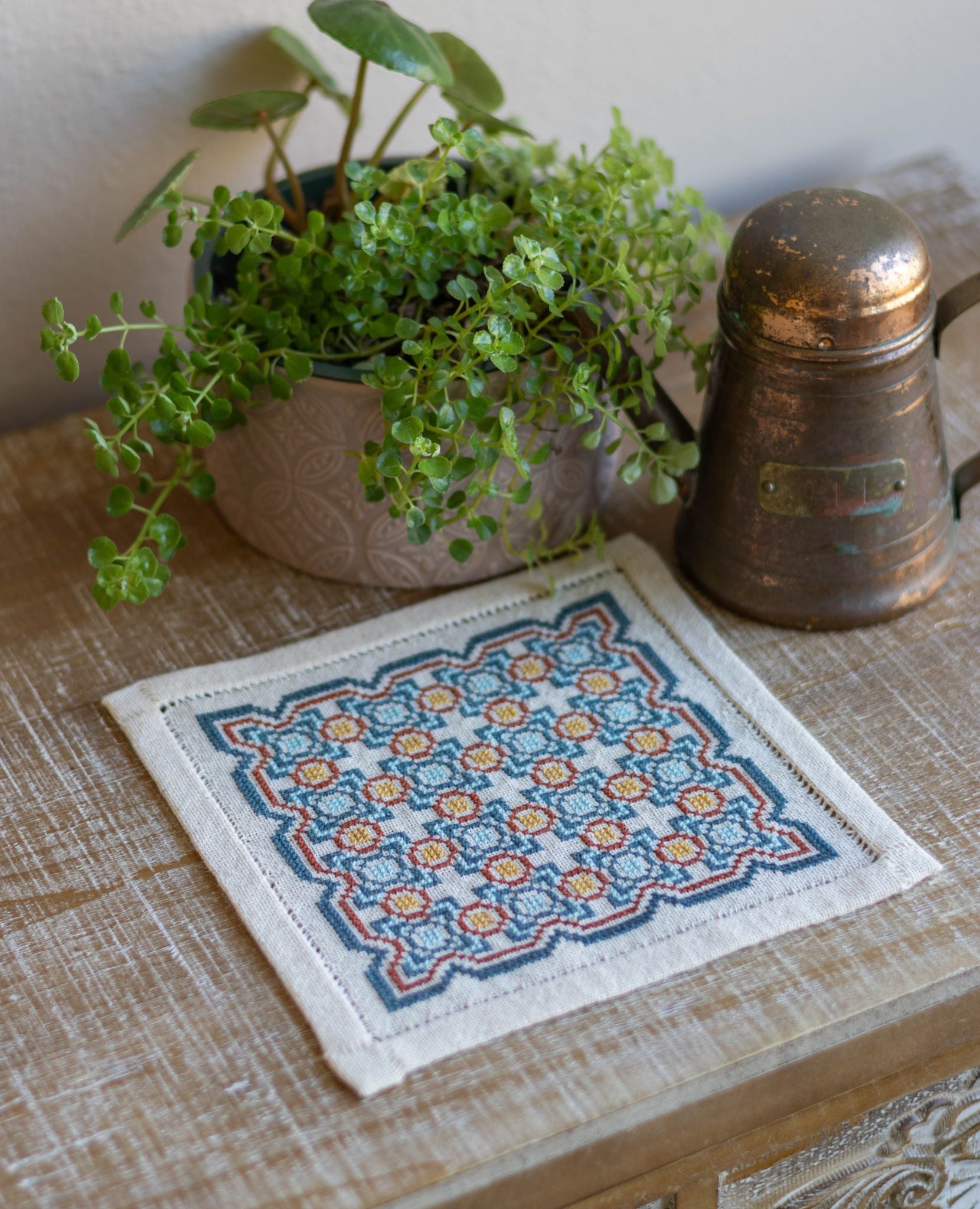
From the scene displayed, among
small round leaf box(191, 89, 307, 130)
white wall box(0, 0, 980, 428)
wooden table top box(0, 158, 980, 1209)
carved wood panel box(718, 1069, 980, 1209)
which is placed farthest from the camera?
white wall box(0, 0, 980, 428)

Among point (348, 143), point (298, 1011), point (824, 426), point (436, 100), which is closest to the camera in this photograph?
point (298, 1011)

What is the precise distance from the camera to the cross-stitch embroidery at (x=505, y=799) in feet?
2.03

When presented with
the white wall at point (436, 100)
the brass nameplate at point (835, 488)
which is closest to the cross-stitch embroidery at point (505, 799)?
the brass nameplate at point (835, 488)

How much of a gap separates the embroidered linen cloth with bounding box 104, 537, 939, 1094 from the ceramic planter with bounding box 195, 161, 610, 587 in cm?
3

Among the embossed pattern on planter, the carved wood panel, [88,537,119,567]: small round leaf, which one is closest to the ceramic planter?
the embossed pattern on planter

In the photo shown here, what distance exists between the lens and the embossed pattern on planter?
0.72m

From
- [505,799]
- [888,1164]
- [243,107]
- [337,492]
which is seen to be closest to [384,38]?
[243,107]

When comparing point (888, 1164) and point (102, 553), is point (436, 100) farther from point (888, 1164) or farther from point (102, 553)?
point (888, 1164)

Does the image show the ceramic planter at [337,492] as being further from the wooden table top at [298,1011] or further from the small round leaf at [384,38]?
the small round leaf at [384,38]

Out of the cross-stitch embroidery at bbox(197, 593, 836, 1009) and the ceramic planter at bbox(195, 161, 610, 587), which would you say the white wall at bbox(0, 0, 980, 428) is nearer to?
the ceramic planter at bbox(195, 161, 610, 587)

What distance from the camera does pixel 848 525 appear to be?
0.72 m

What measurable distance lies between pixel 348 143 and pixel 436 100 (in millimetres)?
201

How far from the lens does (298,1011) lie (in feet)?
1.92

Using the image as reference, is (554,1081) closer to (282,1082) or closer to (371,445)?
(282,1082)
